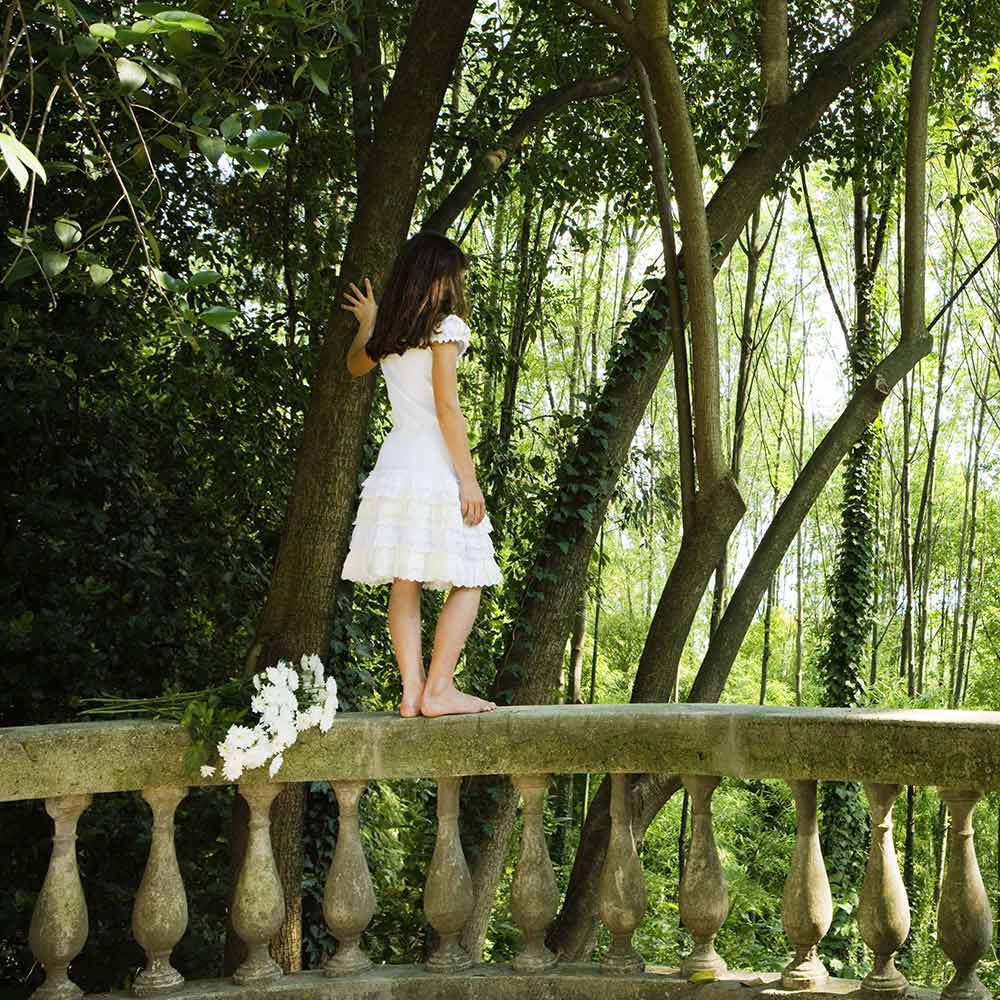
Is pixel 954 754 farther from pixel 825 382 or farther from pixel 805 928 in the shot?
pixel 825 382

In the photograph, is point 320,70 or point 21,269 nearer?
point 21,269

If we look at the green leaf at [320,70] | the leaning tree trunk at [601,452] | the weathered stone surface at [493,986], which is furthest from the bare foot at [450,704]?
the leaning tree trunk at [601,452]

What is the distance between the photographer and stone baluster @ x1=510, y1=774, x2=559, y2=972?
2.94 m

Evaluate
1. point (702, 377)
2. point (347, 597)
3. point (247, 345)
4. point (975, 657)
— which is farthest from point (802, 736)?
point (975, 657)

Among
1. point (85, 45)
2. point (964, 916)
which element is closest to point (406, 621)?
point (964, 916)

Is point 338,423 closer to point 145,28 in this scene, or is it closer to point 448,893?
point 448,893

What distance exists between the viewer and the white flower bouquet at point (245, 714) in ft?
9.42

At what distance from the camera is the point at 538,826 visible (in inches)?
118

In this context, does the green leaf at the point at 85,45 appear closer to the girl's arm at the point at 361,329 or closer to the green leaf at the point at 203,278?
the green leaf at the point at 203,278

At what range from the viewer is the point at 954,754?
2.64 m

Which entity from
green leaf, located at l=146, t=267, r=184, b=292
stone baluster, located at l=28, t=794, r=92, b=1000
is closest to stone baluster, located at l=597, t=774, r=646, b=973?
stone baluster, located at l=28, t=794, r=92, b=1000

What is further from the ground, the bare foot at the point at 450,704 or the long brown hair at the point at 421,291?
the long brown hair at the point at 421,291

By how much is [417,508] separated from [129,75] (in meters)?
1.40

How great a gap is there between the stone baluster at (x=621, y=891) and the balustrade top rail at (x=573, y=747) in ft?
0.36
